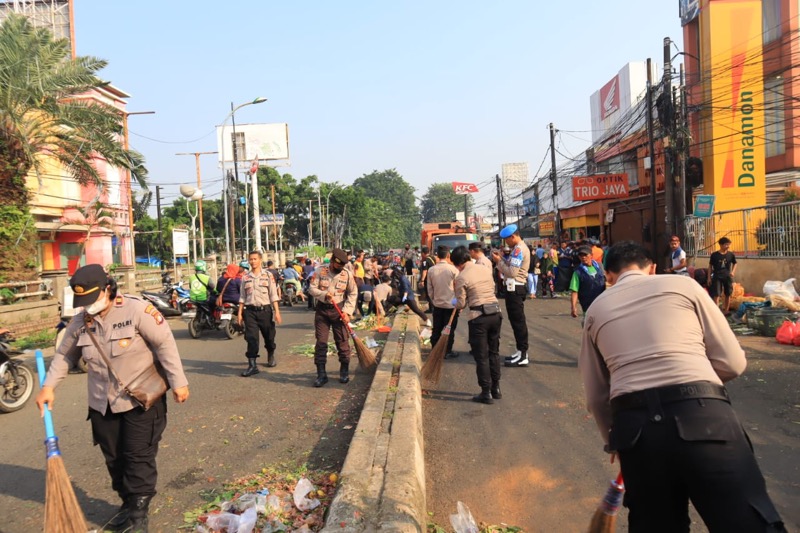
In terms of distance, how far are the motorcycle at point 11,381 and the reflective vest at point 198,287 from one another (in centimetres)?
475

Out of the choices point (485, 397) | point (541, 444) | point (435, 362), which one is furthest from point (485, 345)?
point (541, 444)

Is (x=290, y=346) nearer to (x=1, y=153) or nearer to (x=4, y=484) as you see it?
(x=4, y=484)

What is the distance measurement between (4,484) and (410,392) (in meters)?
3.47

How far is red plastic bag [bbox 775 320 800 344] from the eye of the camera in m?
9.02

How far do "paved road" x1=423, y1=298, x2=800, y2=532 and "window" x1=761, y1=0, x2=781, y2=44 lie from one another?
18.7 m

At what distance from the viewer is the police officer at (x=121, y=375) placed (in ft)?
11.5

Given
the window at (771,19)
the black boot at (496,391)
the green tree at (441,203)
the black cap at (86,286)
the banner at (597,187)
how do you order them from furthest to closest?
the green tree at (441,203) → the banner at (597,187) → the window at (771,19) → the black boot at (496,391) → the black cap at (86,286)

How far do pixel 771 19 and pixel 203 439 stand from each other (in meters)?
25.5

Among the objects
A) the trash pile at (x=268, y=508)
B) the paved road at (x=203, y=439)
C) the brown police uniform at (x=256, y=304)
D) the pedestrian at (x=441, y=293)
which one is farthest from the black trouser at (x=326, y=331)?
the trash pile at (x=268, y=508)

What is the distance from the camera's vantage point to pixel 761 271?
13500mm

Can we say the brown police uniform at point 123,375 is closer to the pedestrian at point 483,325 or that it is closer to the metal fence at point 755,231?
the pedestrian at point 483,325

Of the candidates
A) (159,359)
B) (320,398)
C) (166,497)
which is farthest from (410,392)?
(159,359)

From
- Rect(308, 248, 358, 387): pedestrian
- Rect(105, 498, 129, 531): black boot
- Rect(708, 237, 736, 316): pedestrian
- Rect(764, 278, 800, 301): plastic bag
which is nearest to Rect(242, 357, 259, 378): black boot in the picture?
Rect(308, 248, 358, 387): pedestrian

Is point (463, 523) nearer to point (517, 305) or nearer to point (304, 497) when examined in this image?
point (304, 497)
